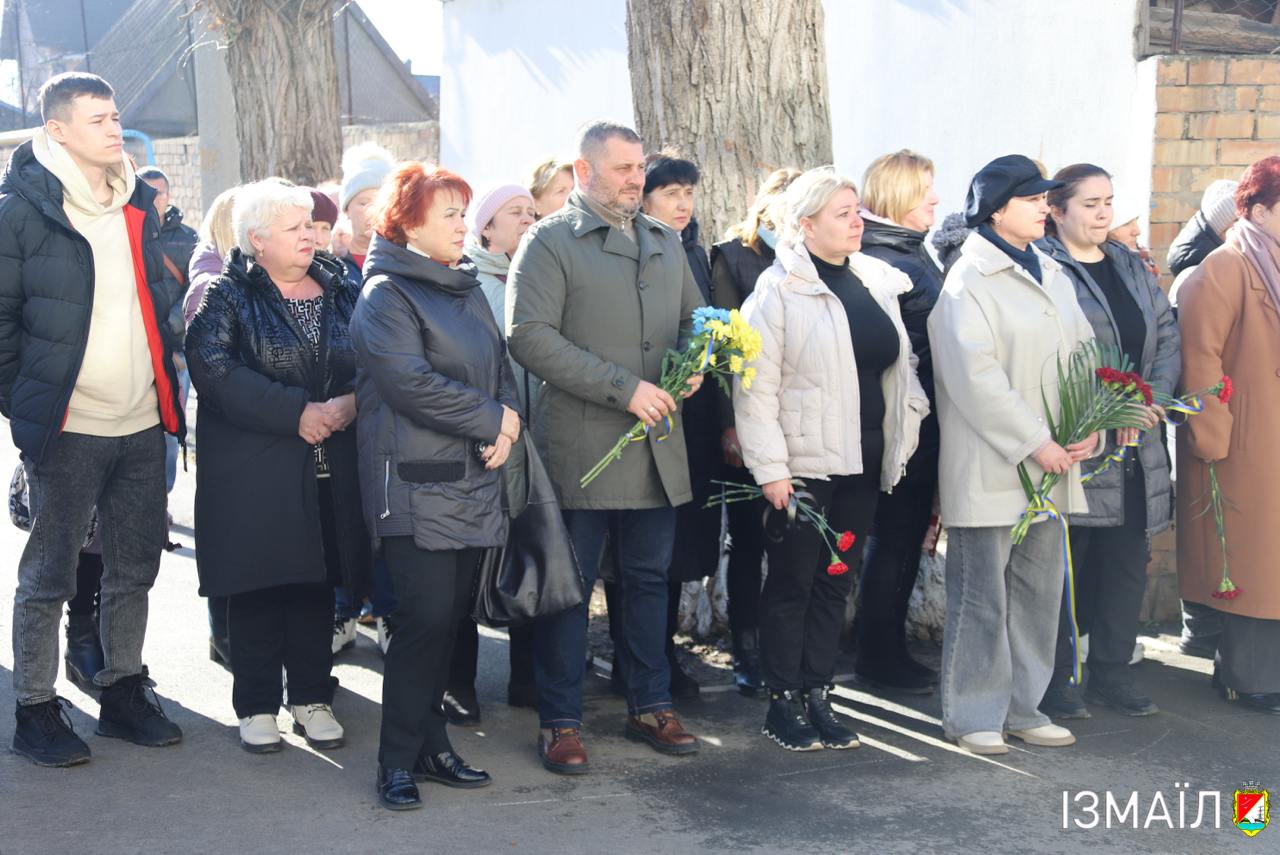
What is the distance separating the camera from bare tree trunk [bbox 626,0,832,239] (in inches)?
262

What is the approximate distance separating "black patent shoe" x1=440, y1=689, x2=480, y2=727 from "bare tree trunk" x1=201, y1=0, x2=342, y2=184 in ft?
21.3

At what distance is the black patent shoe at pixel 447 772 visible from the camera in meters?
4.71

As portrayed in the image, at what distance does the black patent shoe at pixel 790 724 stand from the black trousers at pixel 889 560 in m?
0.76

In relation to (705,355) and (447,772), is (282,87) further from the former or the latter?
(447,772)

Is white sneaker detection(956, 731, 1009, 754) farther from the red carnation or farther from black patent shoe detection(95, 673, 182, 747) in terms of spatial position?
black patent shoe detection(95, 673, 182, 747)

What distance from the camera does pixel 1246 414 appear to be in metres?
5.69

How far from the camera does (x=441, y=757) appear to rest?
4742 mm

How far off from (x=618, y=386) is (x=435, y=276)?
2.32 ft

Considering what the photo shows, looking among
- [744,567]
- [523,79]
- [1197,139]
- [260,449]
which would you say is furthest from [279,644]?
[523,79]

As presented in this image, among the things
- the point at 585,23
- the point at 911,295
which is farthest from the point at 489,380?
the point at 585,23

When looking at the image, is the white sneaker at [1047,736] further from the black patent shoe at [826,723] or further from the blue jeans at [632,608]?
the blue jeans at [632,608]

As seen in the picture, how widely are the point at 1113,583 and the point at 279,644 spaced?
10.5 ft

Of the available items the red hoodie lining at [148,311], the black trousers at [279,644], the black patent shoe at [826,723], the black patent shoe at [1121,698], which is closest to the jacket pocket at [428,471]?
the black trousers at [279,644]

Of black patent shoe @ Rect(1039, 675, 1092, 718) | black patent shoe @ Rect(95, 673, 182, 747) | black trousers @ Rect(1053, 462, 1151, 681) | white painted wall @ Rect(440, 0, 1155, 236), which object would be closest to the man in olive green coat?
black patent shoe @ Rect(95, 673, 182, 747)
